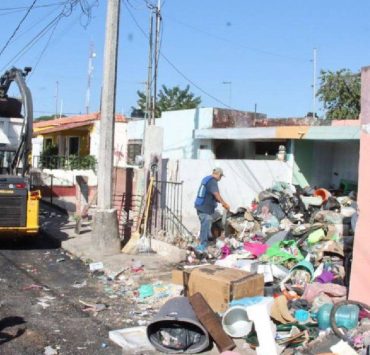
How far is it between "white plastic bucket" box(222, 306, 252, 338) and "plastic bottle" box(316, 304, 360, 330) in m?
0.80

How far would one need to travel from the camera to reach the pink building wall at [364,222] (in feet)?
19.6

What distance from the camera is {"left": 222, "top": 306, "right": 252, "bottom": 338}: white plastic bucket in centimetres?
583

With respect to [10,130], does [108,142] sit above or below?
below

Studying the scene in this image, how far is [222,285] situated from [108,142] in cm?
505

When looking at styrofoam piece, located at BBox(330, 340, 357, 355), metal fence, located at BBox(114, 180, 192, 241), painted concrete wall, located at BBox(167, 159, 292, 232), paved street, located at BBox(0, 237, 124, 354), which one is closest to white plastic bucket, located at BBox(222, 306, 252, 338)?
styrofoam piece, located at BBox(330, 340, 357, 355)

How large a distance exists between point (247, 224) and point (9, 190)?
16.0ft

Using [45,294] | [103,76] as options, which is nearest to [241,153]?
[103,76]

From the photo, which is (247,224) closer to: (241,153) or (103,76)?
(103,76)

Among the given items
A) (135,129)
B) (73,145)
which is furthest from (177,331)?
(73,145)

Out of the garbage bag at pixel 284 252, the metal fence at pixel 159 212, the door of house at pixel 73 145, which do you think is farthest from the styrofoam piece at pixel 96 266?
the door of house at pixel 73 145

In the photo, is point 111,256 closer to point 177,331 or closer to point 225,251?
point 225,251

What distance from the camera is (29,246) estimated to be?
1174 centimetres

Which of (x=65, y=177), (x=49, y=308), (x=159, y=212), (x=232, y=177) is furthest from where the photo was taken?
(x=65, y=177)

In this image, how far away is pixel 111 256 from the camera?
1024 cm
